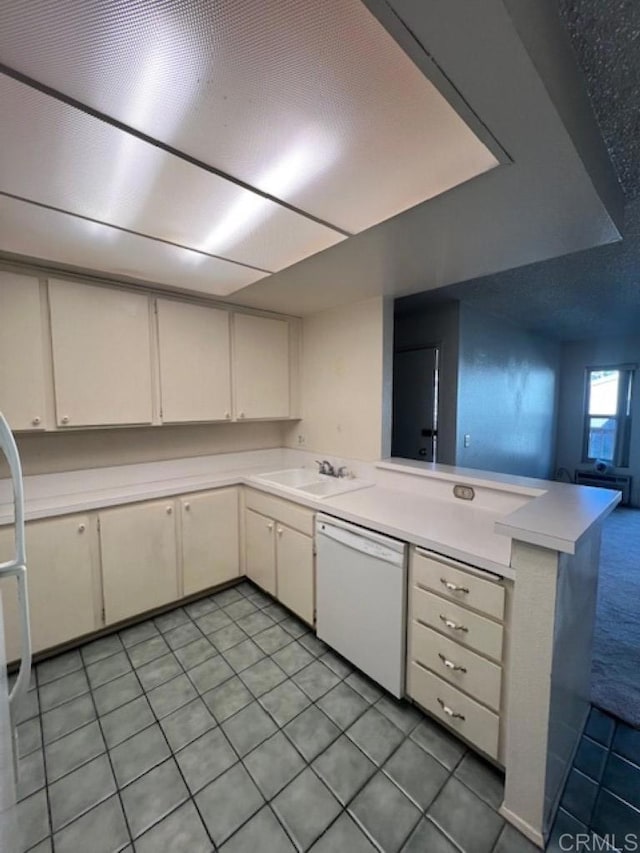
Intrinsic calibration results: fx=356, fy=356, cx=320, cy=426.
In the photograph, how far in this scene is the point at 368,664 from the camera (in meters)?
1.81

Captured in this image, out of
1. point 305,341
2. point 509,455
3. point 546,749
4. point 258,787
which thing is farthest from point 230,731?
point 509,455

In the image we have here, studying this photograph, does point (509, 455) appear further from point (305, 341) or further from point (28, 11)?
point (28, 11)

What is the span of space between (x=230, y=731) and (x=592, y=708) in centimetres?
172

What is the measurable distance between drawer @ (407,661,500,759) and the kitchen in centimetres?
1

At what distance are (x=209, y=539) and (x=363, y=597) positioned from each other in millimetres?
1293

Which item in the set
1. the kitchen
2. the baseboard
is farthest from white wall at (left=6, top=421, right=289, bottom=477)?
the baseboard

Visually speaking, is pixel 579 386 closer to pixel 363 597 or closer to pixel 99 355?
pixel 363 597

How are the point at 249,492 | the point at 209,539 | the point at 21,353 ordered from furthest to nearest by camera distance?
1. the point at 249,492
2. the point at 209,539
3. the point at 21,353

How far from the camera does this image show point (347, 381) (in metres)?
2.82

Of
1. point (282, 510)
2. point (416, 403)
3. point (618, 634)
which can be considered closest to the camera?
point (618, 634)

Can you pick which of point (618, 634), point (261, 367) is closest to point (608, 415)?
point (618, 634)

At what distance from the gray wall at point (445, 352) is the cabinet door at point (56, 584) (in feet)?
9.55

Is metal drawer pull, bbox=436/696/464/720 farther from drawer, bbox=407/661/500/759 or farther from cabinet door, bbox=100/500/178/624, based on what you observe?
cabinet door, bbox=100/500/178/624

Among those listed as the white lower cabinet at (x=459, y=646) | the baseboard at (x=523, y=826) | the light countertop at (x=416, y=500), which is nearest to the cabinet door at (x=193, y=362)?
the light countertop at (x=416, y=500)
